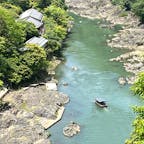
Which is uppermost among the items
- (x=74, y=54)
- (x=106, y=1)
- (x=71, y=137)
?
(x=71, y=137)

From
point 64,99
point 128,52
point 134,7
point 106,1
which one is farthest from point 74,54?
point 106,1

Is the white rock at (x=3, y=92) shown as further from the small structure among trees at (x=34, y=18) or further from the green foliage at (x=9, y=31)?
the small structure among trees at (x=34, y=18)

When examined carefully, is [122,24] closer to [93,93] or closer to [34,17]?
[34,17]

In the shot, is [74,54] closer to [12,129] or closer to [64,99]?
[64,99]

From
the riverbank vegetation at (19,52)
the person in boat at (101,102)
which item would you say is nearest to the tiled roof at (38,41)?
the riverbank vegetation at (19,52)

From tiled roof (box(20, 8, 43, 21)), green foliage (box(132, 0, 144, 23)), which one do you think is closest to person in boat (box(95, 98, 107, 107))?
tiled roof (box(20, 8, 43, 21))

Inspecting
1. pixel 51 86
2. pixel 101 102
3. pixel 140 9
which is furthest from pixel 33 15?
pixel 101 102
